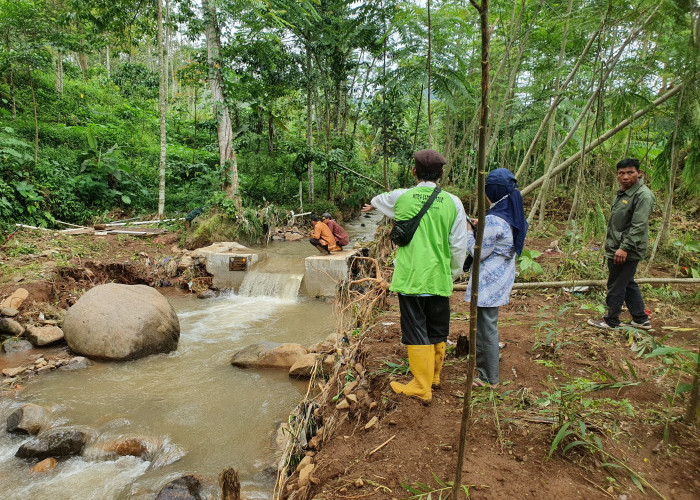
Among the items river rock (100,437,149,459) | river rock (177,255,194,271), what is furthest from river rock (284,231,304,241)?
river rock (100,437,149,459)

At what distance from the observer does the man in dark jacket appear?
11.9 feet

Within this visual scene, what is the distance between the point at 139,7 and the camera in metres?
10.4

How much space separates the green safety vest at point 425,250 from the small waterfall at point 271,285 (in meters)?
5.87

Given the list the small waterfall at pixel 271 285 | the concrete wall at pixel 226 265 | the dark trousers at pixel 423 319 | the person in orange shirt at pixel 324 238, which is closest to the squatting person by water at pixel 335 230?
the person in orange shirt at pixel 324 238

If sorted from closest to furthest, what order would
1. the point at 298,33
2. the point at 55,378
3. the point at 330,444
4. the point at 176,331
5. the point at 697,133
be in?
the point at 330,444 < the point at 697,133 < the point at 55,378 < the point at 176,331 < the point at 298,33

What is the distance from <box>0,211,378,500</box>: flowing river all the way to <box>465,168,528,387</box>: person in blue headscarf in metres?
2.04

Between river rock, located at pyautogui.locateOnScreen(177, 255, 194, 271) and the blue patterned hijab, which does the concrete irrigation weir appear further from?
the blue patterned hijab

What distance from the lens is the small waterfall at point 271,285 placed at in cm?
829

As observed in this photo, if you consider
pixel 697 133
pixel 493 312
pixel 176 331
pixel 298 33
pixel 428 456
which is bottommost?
pixel 176 331

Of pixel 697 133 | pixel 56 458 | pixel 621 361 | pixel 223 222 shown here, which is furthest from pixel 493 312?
pixel 223 222

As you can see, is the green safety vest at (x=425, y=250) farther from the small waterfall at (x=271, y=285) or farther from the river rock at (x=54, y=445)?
the small waterfall at (x=271, y=285)

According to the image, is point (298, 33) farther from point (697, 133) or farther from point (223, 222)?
point (697, 133)

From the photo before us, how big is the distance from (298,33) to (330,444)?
12035 millimetres

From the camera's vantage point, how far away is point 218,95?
1015 centimetres
